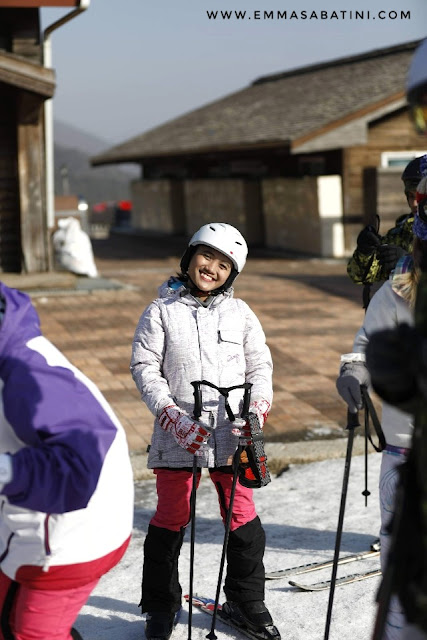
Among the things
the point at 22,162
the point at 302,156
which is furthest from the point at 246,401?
the point at 302,156

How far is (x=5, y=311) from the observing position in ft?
8.07

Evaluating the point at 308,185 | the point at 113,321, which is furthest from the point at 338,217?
the point at 113,321

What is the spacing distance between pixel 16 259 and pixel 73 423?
42.0 feet

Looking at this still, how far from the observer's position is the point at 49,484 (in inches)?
97.0

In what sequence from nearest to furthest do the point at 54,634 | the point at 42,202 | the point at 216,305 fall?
1. the point at 54,634
2. the point at 216,305
3. the point at 42,202

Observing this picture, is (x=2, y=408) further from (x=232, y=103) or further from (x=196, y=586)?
(x=232, y=103)

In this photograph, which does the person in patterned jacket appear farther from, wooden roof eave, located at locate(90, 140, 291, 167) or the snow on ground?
wooden roof eave, located at locate(90, 140, 291, 167)

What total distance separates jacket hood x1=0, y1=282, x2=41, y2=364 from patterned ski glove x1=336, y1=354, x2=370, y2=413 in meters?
1.00

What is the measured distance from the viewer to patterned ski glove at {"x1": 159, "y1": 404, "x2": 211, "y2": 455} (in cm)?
375

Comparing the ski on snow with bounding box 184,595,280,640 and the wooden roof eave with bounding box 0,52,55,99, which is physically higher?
the wooden roof eave with bounding box 0,52,55,99

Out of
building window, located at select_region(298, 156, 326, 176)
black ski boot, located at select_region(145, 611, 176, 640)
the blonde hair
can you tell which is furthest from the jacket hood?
building window, located at select_region(298, 156, 326, 176)

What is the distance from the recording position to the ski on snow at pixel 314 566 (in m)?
4.71

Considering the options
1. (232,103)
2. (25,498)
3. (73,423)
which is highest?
(232,103)

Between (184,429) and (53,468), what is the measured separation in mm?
1345
